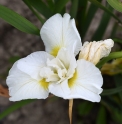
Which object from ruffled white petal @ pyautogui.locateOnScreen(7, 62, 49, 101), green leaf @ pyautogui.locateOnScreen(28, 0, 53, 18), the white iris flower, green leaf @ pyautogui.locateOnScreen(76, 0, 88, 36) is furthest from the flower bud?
green leaf @ pyautogui.locateOnScreen(76, 0, 88, 36)

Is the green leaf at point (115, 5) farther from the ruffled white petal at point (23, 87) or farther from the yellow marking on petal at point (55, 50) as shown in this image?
the ruffled white petal at point (23, 87)

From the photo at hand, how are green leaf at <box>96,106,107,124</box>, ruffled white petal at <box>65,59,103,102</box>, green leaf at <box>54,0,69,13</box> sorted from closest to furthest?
1. ruffled white petal at <box>65,59,103,102</box>
2. green leaf at <box>54,0,69,13</box>
3. green leaf at <box>96,106,107,124</box>

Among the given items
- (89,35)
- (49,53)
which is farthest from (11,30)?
(49,53)

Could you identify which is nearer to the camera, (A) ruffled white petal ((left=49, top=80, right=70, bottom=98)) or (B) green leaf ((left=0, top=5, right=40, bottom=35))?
(A) ruffled white petal ((left=49, top=80, right=70, bottom=98))

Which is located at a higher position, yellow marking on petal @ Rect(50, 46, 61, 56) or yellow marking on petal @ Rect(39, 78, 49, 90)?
yellow marking on petal @ Rect(50, 46, 61, 56)

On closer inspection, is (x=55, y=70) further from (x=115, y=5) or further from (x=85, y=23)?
(x=85, y=23)

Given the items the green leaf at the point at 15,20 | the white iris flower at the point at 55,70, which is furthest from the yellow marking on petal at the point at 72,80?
the green leaf at the point at 15,20

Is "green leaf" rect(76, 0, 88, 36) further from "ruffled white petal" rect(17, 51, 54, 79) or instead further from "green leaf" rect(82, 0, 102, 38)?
"ruffled white petal" rect(17, 51, 54, 79)
